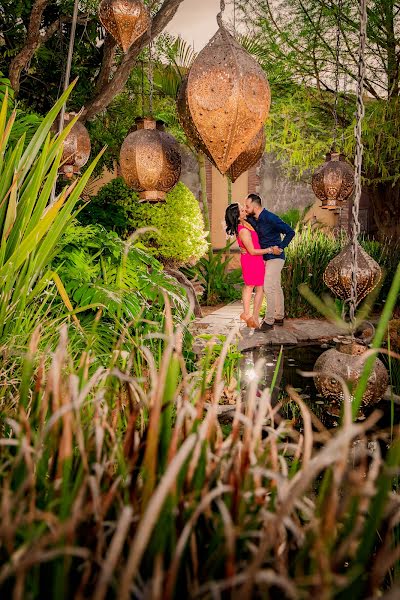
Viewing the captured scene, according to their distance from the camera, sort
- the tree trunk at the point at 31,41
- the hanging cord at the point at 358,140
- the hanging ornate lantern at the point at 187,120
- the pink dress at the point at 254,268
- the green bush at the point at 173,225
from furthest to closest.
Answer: the green bush at the point at 173,225 → the pink dress at the point at 254,268 → the tree trunk at the point at 31,41 → the hanging cord at the point at 358,140 → the hanging ornate lantern at the point at 187,120

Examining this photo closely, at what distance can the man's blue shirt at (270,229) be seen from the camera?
6.80 metres

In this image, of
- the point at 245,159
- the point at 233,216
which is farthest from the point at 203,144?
the point at 233,216

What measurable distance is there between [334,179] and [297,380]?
1.88m

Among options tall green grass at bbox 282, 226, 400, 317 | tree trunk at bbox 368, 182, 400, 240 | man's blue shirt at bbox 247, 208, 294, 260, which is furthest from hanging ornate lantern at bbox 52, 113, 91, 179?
tree trunk at bbox 368, 182, 400, 240

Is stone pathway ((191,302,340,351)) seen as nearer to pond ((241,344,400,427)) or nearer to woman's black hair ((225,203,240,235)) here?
pond ((241,344,400,427))

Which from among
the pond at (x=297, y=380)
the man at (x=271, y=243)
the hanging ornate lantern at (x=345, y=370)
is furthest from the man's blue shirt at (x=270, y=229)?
the hanging ornate lantern at (x=345, y=370)

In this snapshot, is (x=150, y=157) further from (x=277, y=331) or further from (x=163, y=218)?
(x=163, y=218)

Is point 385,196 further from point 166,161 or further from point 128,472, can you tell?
point 128,472

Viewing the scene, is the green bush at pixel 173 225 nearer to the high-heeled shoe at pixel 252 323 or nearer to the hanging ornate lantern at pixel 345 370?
the high-heeled shoe at pixel 252 323

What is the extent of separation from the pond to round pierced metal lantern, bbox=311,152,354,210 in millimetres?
1666

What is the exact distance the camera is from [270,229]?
6.86m

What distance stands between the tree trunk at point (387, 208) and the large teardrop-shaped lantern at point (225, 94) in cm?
808

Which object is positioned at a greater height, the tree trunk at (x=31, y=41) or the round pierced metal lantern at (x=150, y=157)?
the tree trunk at (x=31, y=41)

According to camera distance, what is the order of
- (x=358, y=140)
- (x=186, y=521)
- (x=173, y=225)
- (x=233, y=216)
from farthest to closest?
(x=173, y=225)
(x=233, y=216)
(x=358, y=140)
(x=186, y=521)
